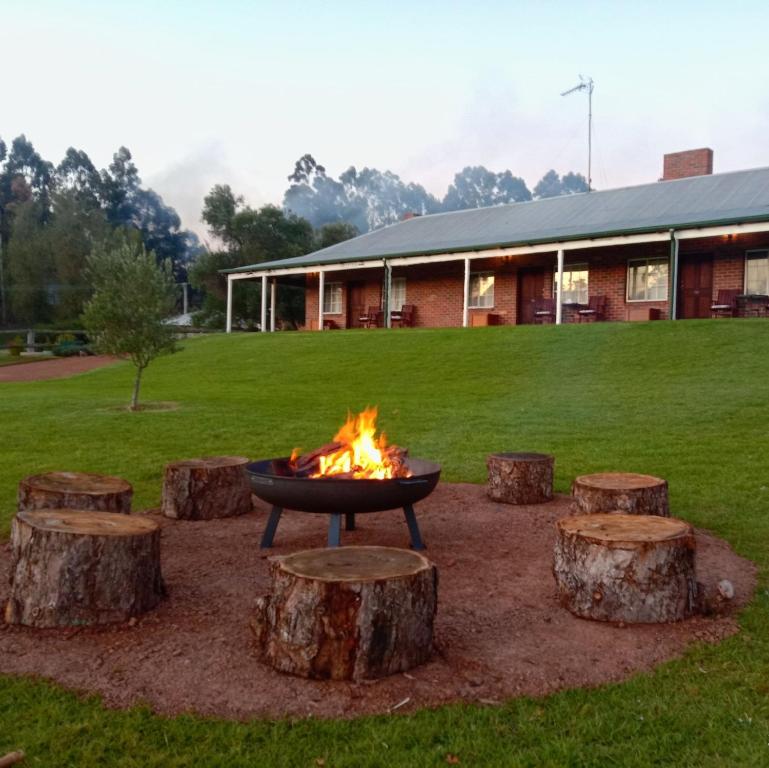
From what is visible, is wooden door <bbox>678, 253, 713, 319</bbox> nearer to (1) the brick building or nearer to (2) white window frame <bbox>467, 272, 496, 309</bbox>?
(1) the brick building

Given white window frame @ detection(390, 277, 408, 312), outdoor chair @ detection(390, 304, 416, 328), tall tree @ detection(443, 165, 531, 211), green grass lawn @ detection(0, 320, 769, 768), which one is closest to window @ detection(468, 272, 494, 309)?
outdoor chair @ detection(390, 304, 416, 328)

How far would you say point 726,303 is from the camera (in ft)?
65.5

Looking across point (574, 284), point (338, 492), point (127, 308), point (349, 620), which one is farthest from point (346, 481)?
point (574, 284)

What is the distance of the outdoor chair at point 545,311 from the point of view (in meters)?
22.6

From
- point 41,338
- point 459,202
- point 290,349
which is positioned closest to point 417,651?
point 290,349

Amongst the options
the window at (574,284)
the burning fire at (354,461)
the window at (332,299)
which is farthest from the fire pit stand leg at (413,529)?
the window at (332,299)

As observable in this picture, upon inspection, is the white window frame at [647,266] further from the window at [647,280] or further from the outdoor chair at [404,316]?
the outdoor chair at [404,316]

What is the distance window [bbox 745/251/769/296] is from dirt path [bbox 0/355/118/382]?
59.8 feet

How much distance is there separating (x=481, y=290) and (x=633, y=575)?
21.9 m

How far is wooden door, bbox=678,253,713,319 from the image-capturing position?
2106cm

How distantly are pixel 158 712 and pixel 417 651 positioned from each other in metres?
1.11

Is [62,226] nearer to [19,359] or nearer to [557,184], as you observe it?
[19,359]

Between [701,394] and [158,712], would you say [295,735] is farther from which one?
[701,394]

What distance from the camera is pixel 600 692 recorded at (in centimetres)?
311
